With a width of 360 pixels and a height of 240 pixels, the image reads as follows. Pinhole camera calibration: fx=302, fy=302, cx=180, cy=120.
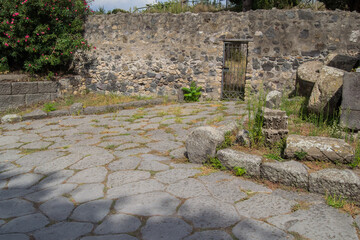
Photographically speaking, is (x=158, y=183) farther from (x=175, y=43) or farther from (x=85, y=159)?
(x=175, y=43)

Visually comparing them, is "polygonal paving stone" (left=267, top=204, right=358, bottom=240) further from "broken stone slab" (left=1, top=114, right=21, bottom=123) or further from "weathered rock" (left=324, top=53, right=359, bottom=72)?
"broken stone slab" (left=1, top=114, right=21, bottom=123)

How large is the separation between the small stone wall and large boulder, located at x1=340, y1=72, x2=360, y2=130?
737 centimetres

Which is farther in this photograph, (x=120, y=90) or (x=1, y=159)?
(x=120, y=90)

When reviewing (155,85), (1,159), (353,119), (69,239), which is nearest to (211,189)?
(69,239)

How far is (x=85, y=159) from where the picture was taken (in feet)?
13.6

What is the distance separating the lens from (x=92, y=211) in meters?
2.74

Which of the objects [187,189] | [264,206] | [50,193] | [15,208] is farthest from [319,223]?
[15,208]

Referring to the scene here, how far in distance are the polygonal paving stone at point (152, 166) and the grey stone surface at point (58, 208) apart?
104 cm

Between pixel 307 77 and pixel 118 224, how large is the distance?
228 inches

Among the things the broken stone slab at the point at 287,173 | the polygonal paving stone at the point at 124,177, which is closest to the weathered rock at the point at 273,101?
the broken stone slab at the point at 287,173

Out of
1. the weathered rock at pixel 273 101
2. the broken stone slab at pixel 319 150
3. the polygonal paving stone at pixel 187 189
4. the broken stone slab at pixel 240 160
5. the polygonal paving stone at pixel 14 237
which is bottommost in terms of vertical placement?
the polygonal paving stone at pixel 14 237

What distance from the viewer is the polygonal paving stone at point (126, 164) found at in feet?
12.4

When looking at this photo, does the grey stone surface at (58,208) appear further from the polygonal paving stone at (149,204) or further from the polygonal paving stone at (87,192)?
the polygonal paving stone at (149,204)

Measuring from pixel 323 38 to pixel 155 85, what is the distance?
4958mm
